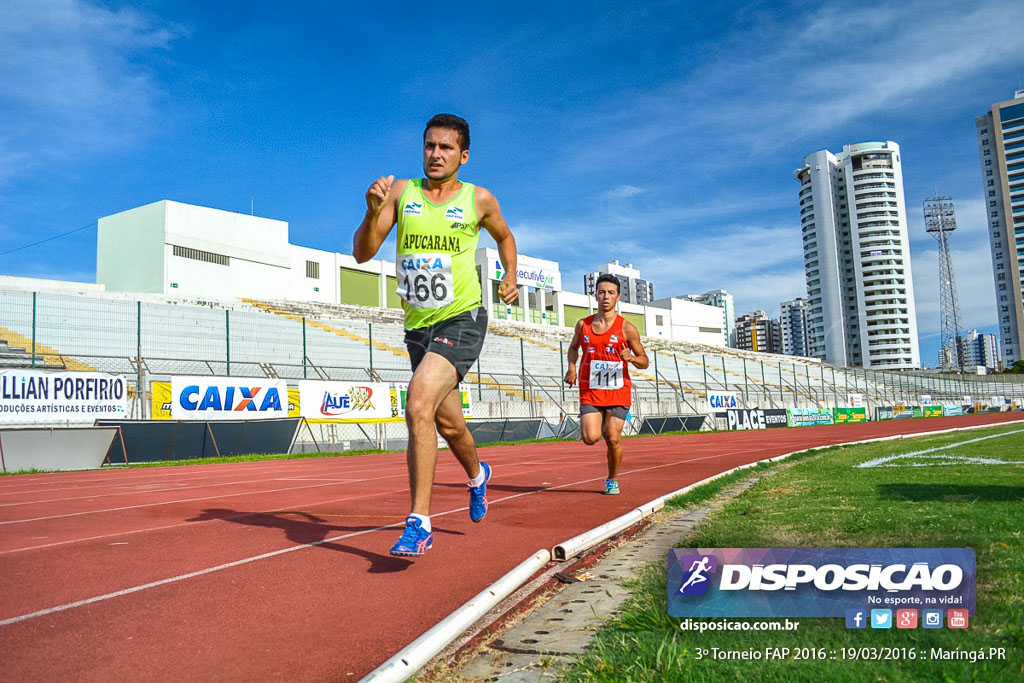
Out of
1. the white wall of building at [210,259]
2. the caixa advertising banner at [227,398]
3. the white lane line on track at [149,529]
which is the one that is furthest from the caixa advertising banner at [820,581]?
the white wall of building at [210,259]

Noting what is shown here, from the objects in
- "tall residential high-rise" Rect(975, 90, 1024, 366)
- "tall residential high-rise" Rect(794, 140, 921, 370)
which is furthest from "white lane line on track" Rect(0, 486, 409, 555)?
"tall residential high-rise" Rect(975, 90, 1024, 366)

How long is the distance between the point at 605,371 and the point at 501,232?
291cm

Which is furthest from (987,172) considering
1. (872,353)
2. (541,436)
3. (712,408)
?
(541,436)

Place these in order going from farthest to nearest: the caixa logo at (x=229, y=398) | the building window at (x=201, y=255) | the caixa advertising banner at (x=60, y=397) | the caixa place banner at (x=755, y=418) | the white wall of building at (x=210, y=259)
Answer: the building window at (x=201, y=255) → the white wall of building at (x=210, y=259) → the caixa place banner at (x=755, y=418) → the caixa logo at (x=229, y=398) → the caixa advertising banner at (x=60, y=397)

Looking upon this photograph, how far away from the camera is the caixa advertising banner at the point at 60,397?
579 inches

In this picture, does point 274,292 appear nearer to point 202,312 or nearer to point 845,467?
point 202,312

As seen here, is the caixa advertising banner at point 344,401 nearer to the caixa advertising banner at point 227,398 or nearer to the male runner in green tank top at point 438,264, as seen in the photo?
the caixa advertising banner at point 227,398

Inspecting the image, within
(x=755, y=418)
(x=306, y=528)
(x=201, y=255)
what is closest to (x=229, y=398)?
(x=306, y=528)

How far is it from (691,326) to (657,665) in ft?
303

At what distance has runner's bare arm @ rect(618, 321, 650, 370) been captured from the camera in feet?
22.0

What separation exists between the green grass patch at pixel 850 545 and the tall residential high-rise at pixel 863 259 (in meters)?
129

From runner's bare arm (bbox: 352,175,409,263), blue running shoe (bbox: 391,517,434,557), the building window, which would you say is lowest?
blue running shoe (bbox: 391,517,434,557)

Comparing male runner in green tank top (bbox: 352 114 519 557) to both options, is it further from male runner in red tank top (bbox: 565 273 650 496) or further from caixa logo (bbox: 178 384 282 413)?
caixa logo (bbox: 178 384 282 413)

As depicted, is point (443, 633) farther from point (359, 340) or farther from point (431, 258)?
point (359, 340)
